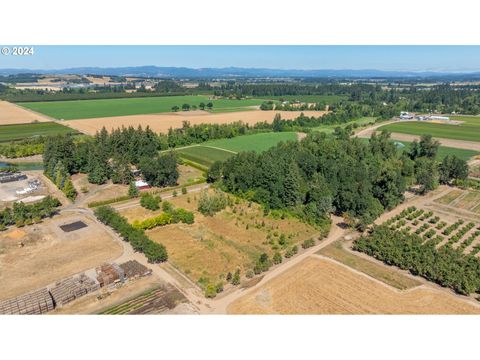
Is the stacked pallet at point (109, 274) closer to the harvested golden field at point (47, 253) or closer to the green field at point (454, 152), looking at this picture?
the harvested golden field at point (47, 253)

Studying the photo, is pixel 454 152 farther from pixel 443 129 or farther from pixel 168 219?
pixel 168 219

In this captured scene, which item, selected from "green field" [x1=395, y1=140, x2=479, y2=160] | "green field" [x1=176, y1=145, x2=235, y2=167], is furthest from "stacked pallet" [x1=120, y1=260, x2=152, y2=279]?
"green field" [x1=395, y1=140, x2=479, y2=160]

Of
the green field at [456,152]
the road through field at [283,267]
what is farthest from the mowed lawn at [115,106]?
the road through field at [283,267]

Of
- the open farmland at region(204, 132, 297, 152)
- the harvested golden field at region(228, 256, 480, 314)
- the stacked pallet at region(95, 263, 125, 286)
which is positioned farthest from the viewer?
the open farmland at region(204, 132, 297, 152)

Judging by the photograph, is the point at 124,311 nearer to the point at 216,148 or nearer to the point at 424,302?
the point at 424,302

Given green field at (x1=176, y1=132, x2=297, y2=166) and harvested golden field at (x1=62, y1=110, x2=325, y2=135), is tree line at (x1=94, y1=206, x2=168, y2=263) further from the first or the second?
harvested golden field at (x1=62, y1=110, x2=325, y2=135)
